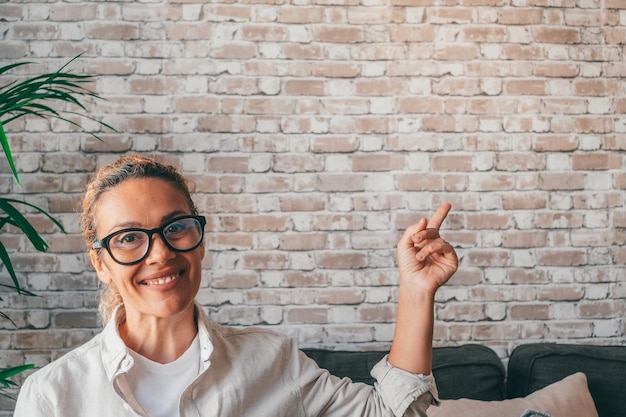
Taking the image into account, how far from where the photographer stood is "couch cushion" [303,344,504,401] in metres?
1.90

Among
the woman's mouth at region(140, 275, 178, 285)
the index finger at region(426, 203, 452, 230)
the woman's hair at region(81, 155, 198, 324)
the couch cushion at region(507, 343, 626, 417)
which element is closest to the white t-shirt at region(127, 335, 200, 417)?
the woman's mouth at region(140, 275, 178, 285)

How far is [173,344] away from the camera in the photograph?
127cm

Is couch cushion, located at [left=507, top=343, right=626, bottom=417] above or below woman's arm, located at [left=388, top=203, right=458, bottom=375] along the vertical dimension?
below

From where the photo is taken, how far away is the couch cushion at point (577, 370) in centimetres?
193

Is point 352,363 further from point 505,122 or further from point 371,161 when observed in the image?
point 505,122

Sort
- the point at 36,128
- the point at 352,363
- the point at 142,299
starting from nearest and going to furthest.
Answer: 1. the point at 142,299
2. the point at 352,363
3. the point at 36,128

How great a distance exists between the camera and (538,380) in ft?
6.42

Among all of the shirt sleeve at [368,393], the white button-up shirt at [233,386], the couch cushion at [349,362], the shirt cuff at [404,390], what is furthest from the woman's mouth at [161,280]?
the couch cushion at [349,362]

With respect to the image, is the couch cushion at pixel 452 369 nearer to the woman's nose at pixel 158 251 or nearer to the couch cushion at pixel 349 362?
the couch cushion at pixel 349 362

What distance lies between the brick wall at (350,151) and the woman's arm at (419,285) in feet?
3.28

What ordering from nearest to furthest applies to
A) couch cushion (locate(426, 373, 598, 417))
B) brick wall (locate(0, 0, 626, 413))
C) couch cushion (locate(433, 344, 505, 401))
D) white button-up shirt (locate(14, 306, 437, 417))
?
1. white button-up shirt (locate(14, 306, 437, 417))
2. couch cushion (locate(426, 373, 598, 417))
3. couch cushion (locate(433, 344, 505, 401))
4. brick wall (locate(0, 0, 626, 413))

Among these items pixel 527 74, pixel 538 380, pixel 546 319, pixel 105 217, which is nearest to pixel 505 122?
pixel 527 74

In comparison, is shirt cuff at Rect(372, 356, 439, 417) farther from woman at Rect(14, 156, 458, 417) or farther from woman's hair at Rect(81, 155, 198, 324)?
woman's hair at Rect(81, 155, 198, 324)

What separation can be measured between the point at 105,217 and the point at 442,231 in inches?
53.3
